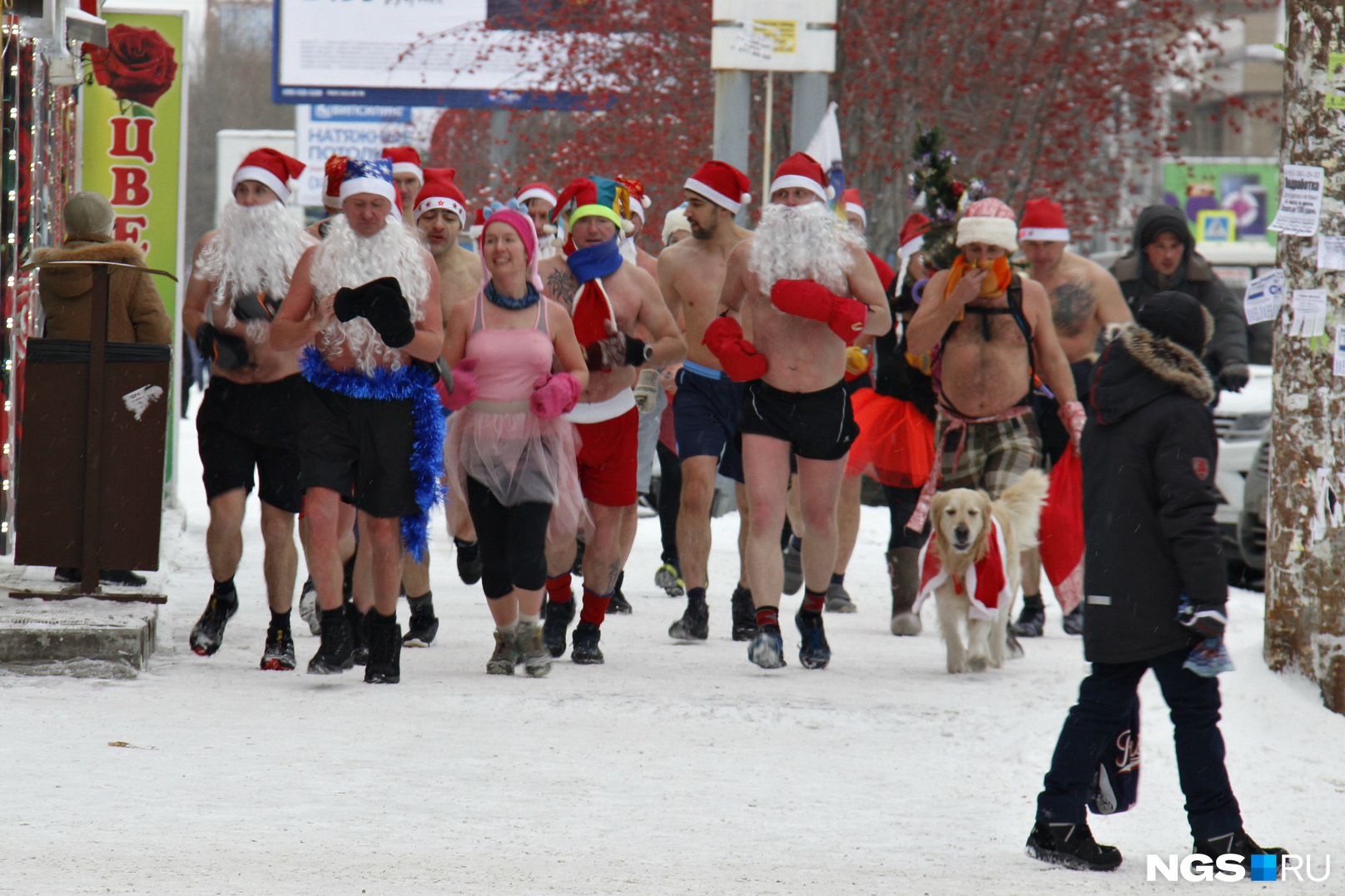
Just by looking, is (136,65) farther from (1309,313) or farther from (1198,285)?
(1309,313)

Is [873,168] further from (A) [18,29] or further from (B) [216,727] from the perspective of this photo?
(B) [216,727]

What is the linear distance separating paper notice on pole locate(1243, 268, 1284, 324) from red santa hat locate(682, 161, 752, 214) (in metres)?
2.24

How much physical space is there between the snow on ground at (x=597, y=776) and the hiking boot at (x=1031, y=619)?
2.72 feet

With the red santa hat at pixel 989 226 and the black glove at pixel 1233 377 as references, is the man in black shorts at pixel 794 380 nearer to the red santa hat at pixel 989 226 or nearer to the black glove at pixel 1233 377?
the red santa hat at pixel 989 226

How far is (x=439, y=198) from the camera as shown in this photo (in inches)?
326

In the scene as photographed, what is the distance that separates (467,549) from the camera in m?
8.91

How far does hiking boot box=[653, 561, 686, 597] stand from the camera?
10125mm

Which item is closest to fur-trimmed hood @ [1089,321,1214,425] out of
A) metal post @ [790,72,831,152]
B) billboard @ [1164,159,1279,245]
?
metal post @ [790,72,831,152]

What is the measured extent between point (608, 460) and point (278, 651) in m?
1.61

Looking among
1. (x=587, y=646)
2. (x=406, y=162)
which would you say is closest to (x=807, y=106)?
(x=406, y=162)

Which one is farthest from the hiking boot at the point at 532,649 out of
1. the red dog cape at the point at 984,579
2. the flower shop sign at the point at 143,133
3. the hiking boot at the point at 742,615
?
the flower shop sign at the point at 143,133

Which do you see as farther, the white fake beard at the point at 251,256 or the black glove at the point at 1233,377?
the black glove at the point at 1233,377

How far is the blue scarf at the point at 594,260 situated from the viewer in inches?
300

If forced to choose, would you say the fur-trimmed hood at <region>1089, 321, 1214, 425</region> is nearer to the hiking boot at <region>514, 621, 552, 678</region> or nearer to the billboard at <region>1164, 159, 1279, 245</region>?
the hiking boot at <region>514, 621, 552, 678</region>
